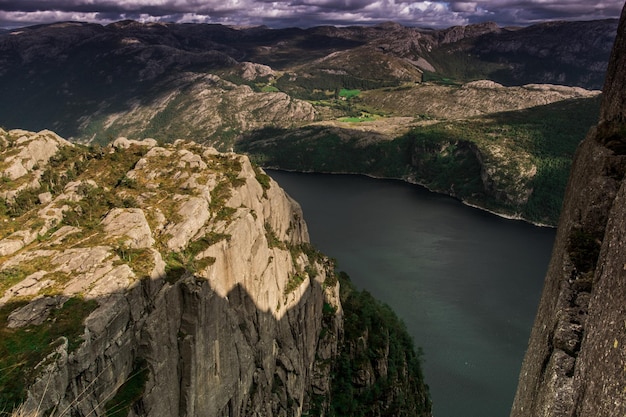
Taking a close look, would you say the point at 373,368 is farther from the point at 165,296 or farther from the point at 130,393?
the point at 130,393

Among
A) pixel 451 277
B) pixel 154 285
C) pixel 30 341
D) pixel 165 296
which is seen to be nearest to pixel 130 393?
pixel 165 296

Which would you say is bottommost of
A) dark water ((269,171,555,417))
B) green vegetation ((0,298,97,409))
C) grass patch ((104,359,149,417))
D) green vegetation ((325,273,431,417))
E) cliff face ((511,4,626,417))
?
dark water ((269,171,555,417))

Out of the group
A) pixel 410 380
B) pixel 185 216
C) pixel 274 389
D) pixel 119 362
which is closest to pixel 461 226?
pixel 410 380

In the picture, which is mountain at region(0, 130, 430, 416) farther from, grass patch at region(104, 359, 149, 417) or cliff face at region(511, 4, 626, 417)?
cliff face at region(511, 4, 626, 417)

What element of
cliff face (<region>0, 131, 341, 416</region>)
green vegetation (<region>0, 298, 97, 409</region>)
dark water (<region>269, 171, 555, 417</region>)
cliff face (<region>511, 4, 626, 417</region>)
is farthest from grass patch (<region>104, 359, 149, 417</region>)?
dark water (<region>269, 171, 555, 417</region>)

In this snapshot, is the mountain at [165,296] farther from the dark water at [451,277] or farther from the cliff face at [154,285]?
the dark water at [451,277]

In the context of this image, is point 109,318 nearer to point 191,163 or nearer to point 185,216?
point 185,216
